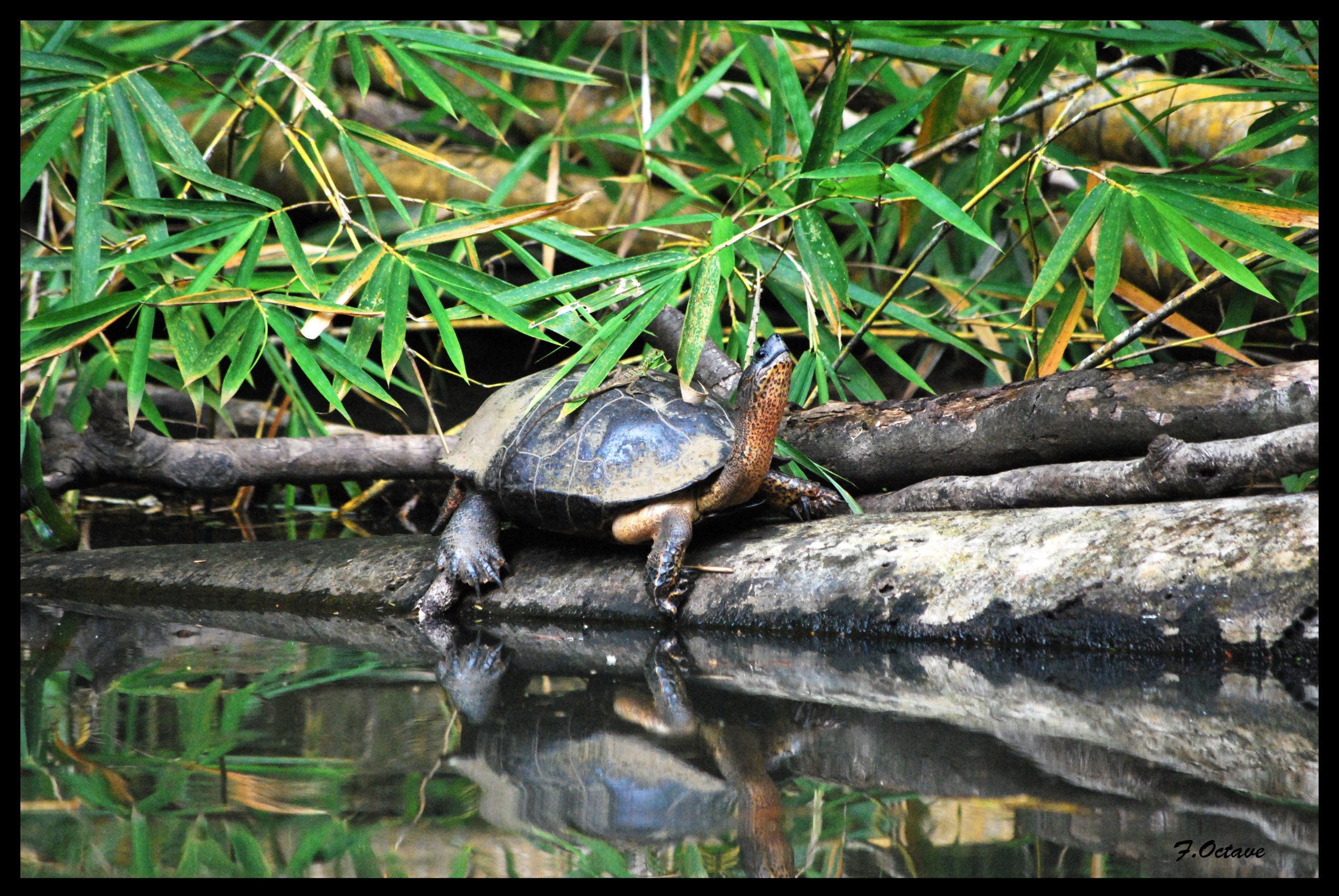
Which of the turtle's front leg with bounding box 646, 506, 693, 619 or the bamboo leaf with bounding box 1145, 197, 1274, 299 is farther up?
the bamboo leaf with bounding box 1145, 197, 1274, 299

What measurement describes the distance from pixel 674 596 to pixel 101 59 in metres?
2.23

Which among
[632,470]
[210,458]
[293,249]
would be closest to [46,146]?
[293,249]

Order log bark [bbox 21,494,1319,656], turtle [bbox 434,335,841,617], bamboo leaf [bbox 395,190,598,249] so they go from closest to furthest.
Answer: log bark [bbox 21,494,1319,656]
turtle [bbox 434,335,841,617]
bamboo leaf [bbox 395,190,598,249]

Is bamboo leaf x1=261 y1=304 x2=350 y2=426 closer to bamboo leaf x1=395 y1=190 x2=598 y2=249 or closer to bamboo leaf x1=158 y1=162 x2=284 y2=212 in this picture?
bamboo leaf x1=395 y1=190 x2=598 y2=249

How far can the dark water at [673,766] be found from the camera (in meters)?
1.31

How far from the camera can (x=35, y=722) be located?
1.89 meters

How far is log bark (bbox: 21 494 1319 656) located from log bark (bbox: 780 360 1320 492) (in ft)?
1.09

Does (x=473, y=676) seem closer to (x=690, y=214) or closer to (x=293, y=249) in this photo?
(x=293, y=249)

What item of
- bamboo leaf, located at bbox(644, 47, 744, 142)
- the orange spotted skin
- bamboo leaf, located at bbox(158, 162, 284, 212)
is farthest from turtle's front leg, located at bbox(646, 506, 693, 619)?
bamboo leaf, located at bbox(644, 47, 744, 142)

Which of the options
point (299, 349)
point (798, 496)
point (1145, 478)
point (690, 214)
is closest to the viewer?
point (1145, 478)

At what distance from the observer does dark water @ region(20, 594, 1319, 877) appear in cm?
131

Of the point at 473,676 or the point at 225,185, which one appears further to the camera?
the point at 225,185

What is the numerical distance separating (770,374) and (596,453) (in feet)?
1.90

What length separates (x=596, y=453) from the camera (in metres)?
2.90
